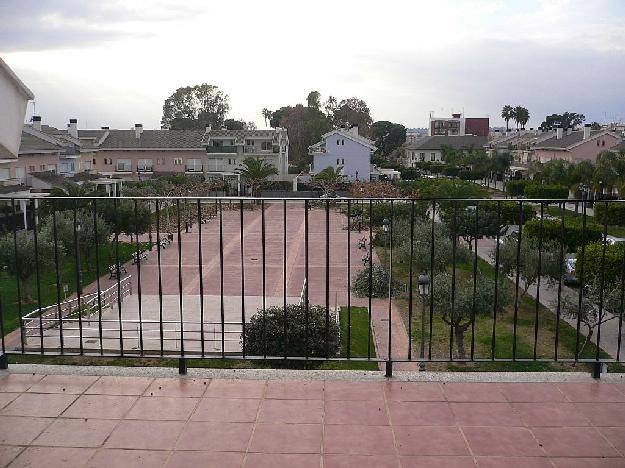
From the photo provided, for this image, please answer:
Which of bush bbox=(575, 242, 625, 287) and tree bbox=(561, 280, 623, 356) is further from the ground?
bush bbox=(575, 242, 625, 287)

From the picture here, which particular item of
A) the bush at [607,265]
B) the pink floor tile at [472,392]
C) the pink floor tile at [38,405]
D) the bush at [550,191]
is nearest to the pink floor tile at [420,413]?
the pink floor tile at [472,392]

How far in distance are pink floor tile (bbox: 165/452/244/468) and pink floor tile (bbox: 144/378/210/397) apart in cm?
75

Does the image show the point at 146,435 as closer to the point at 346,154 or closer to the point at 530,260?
the point at 530,260

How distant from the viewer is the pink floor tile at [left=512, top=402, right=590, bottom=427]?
12.4 ft

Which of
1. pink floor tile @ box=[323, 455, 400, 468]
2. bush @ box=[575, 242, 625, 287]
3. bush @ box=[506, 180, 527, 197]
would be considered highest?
pink floor tile @ box=[323, 455, 400, 468]

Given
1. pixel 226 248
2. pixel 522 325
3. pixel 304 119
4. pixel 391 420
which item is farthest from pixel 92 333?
pixel 304 119

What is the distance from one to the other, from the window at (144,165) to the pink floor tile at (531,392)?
58610 mm

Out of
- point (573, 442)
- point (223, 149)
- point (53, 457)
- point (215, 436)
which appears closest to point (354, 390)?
point (215, 436)

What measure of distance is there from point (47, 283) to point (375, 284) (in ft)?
35.8

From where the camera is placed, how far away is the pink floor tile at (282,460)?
3316 millimetres

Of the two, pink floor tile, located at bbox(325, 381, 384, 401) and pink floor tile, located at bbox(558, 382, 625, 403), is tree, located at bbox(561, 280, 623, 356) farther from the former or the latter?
pink floor tile, located at bbox(325, 381, 384, 401)

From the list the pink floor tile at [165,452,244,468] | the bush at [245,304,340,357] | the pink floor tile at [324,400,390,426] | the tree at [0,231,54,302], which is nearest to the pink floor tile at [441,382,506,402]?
the pink floor tile at [324,400,390,426]

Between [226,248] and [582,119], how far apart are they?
94.9m

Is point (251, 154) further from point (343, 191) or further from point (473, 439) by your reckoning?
point (473, 439)
